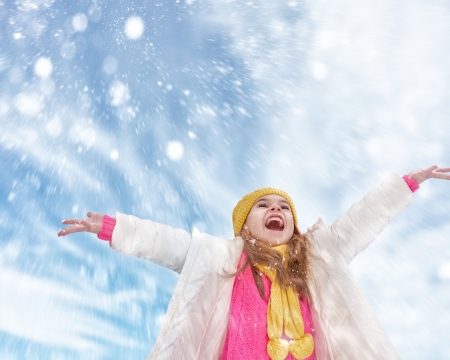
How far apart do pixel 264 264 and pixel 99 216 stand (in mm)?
1264

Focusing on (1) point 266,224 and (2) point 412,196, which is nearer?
(2) point 412,196

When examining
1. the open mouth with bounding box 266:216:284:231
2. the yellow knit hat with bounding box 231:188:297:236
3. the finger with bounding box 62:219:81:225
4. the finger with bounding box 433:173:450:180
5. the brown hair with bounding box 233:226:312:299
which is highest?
the yellow knit hat with bounding box 231:188:297:236

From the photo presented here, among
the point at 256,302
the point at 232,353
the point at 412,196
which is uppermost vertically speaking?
the point at 412,196

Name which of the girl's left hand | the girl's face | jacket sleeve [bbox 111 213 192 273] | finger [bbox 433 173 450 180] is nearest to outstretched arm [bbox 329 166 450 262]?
the girl's left hand

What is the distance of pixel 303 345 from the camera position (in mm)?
2701

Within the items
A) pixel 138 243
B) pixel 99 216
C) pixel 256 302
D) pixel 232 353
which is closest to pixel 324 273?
pixel 256 302

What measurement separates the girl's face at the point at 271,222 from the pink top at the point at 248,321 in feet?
1.40

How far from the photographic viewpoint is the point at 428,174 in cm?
341

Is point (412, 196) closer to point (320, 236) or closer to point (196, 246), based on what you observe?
point (320, 236)

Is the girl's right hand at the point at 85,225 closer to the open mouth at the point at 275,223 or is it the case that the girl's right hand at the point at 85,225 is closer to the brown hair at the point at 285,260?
the brown hair at the point at 285,260

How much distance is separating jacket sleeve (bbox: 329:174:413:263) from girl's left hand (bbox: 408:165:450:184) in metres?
0.16

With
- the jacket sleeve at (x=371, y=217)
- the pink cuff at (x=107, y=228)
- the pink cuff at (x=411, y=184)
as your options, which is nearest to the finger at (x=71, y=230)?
the pink cuff at (x=107, y=228)

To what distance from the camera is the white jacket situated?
8.89 ft

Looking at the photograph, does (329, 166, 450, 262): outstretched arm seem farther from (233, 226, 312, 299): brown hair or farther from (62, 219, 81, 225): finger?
(62, 219, 81, 225): finger
